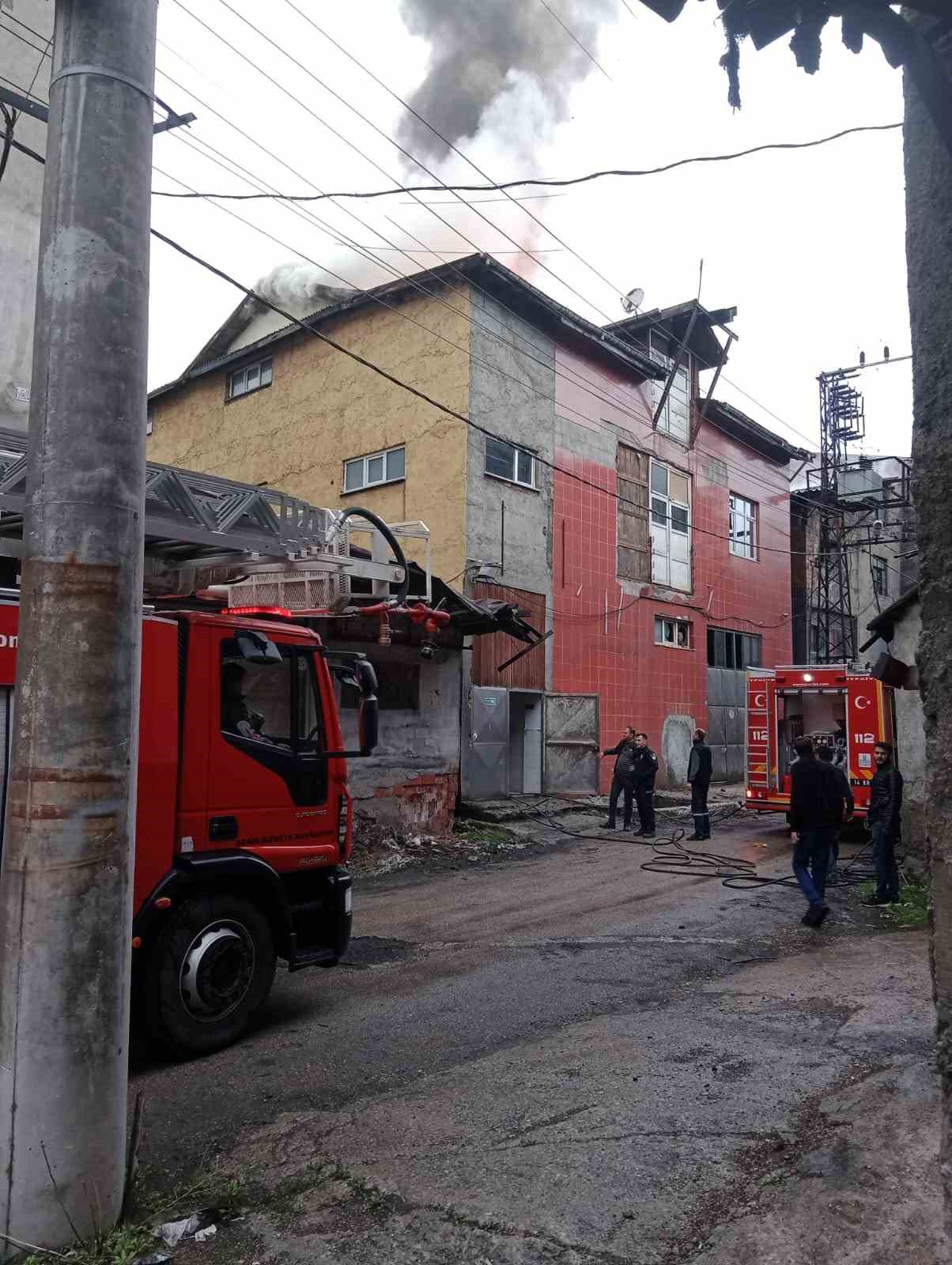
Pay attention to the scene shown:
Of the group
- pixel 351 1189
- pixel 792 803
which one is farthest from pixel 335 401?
pixel 351 1189

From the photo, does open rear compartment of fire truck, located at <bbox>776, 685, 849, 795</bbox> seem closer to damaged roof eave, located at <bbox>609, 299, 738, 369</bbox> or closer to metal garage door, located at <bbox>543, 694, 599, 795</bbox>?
metal garage door, located at <bbox>543, 694, 599, 795</bbox>

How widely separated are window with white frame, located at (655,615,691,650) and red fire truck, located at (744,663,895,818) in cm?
525

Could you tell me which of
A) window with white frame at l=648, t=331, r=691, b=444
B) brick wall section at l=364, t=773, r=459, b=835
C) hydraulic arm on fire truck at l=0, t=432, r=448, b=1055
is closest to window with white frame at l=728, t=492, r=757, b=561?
window with white frame at l=648, t=331, r=691, b=444

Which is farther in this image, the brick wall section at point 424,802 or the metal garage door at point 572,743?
the metal garage door at point 572,743

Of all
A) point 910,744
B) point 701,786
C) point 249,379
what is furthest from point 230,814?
point 249,379

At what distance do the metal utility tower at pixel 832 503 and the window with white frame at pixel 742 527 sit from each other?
1.99 metres

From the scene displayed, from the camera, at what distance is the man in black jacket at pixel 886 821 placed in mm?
10234

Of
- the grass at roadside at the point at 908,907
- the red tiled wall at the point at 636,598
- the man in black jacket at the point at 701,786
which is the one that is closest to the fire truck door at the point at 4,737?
the grass at roadside at the point at 908,907

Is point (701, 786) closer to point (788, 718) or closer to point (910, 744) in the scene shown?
point (788, 718)

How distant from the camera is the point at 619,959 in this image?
27.0 feet

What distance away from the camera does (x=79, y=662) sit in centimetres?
344

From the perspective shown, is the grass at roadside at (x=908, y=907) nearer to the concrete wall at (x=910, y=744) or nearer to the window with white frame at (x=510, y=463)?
the concrete wall at (x=910, y=744)

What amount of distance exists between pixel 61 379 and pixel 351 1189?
3440 mm

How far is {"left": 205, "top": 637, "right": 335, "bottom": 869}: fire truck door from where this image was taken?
6121 millimetres
